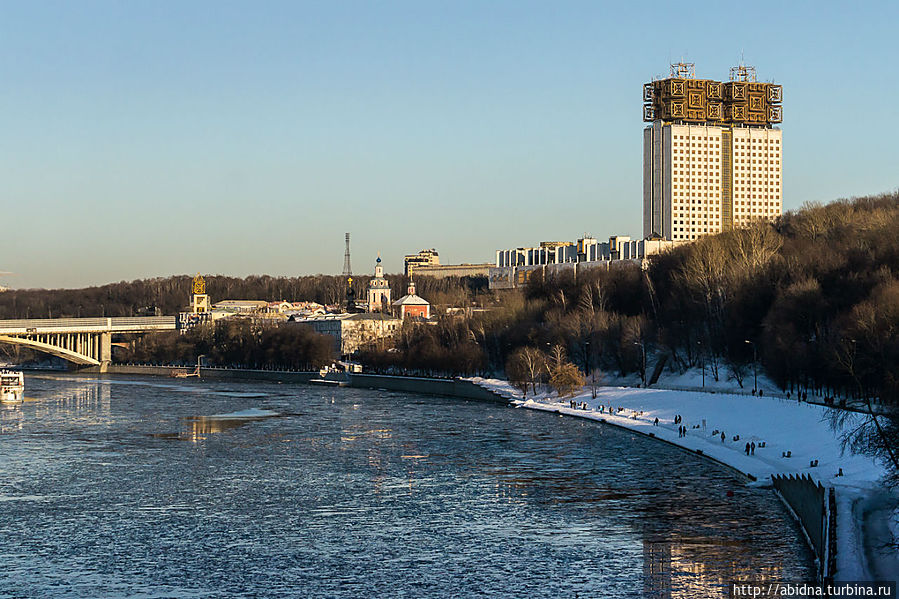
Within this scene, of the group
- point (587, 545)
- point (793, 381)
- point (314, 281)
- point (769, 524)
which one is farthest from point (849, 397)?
point (314, 281)

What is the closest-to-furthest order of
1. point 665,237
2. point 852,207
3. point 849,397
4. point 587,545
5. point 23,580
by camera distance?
1. point 23,580
2. point 587,545
3. point 849,397
4. point 852,207
5. point 665,237

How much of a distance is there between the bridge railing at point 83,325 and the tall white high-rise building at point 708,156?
52651 millimetres

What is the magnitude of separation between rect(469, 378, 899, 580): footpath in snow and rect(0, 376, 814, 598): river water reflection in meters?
1.14

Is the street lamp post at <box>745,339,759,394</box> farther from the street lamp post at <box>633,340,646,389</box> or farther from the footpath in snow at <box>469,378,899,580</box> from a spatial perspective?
the street lamp post at <box>633,340,646,389</box>

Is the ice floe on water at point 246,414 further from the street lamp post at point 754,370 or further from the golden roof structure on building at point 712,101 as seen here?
the golden roof structure on building at point 712,101

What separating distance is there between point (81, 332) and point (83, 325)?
3.24 feet

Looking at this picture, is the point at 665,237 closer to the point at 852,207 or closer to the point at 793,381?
the point at 852,207

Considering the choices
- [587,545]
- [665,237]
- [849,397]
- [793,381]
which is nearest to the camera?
[587,545]

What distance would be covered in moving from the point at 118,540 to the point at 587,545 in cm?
928

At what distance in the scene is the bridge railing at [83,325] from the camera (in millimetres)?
108125

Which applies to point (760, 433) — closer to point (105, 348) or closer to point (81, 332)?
point (81, 332)

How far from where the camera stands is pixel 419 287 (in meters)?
180

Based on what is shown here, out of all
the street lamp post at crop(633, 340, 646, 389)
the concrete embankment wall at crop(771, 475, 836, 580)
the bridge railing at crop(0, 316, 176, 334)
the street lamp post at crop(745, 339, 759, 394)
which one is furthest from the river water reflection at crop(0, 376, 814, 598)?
the bridge railing at crop(0, 316, 176, 334)

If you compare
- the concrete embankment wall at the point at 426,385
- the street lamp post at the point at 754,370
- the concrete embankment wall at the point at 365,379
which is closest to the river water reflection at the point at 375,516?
the street lamp post at the point at 754,370
